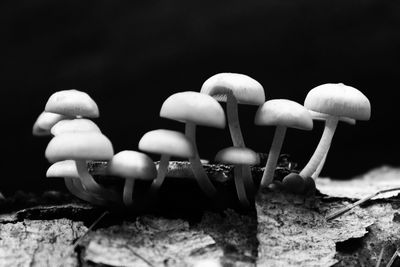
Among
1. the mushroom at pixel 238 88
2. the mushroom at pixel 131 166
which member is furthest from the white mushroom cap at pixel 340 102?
the mushroom at pixel 131 166

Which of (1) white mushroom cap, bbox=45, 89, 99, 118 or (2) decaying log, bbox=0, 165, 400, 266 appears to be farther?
(1) white mushroom cap, bbox=45, 89, 99, 118

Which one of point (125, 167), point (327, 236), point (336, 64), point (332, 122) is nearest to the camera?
point (125, 167)

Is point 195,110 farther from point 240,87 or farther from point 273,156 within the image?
point 273,156

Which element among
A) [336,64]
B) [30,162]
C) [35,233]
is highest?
[336,64]

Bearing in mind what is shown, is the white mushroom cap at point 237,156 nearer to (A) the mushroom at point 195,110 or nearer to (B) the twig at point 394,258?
(A) the mushroom at point 195,110

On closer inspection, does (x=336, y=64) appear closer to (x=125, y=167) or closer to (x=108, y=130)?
(x=108, y=130)

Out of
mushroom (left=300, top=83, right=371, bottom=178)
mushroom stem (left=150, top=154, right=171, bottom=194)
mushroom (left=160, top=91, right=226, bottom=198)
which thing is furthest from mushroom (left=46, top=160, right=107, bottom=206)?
mushroom (left=300, top=83, right=371, bottom=178)

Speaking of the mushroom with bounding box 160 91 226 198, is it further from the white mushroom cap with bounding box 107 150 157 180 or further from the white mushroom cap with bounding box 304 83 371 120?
the white mushroom cap with bounding box 304 83 371 120

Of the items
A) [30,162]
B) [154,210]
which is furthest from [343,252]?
[30,162]
